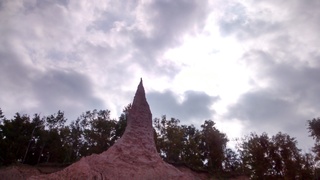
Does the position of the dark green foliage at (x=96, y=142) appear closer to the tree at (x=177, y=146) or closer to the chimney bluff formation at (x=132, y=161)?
the tree at (x=177, y=146)

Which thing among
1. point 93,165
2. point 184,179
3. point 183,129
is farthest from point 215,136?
point 93,165

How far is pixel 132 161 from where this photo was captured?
20703 millimetres

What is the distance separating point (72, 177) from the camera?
18.2m

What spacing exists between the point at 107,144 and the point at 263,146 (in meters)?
24.7

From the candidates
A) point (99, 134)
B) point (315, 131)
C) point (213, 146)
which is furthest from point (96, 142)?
point (315, 131)

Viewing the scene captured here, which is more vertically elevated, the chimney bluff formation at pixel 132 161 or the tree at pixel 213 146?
the tree at pixel 213 146

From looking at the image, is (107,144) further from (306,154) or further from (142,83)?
(306,154)

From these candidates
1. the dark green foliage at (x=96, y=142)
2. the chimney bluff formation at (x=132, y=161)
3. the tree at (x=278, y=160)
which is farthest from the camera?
the dark green foliage at (x=96, y=142)

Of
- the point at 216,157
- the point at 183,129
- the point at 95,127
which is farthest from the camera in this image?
the point at 183,129

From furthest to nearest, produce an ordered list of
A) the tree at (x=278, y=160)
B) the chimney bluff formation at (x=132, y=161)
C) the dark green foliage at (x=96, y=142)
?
1. the dark green foliage at (x=96, y=142)
2. the tree at (x=278, y=160)
3. the chimney bluff formation at (x=132, y=161)

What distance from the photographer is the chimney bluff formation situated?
61.5 ft

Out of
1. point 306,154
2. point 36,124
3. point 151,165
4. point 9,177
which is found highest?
point 36,124

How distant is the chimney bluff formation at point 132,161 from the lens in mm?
18750

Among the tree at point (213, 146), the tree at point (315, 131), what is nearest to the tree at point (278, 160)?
the tree at point (315, 131)
